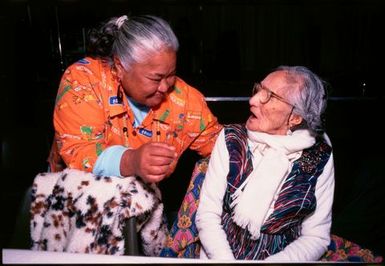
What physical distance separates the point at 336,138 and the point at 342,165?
0.67 feet

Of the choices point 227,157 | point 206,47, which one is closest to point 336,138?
point 227,157

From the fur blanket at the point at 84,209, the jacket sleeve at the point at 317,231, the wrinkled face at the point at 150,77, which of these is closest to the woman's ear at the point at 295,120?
the jacket sleeve at the point at 317,231

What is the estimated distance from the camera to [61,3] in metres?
3.39

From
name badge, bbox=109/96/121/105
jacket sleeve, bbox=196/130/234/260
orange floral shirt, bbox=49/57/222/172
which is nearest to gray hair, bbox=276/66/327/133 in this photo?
jacket sleeve, bbox=196/130/234/260

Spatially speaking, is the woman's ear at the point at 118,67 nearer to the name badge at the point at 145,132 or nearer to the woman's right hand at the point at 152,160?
the name badge at the point at 145,132

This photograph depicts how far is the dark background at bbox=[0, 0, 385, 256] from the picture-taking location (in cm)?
199

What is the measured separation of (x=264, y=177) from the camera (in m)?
1.44

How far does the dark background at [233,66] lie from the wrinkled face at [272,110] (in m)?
0.84

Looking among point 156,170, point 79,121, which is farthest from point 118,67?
point 156,170

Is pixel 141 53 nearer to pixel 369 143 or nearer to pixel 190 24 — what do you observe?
pixel 369 143

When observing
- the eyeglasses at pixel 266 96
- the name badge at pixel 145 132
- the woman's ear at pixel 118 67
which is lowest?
the name badge at pixel 145 132

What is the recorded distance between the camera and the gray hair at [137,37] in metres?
1.47

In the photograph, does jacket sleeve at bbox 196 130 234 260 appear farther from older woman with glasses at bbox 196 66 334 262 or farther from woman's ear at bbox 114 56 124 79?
woman's ear at bbox 114 56 124 79

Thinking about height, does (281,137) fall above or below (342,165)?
above
